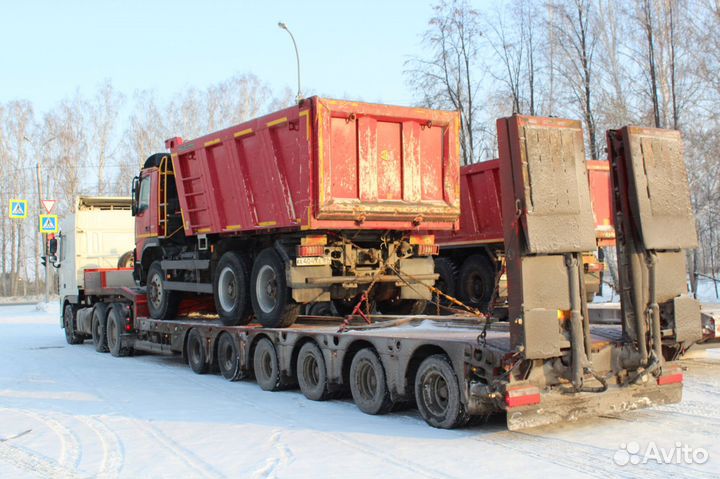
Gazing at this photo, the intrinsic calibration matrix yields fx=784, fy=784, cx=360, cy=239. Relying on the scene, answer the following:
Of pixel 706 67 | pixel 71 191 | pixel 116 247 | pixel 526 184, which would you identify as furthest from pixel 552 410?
pixel 71 191

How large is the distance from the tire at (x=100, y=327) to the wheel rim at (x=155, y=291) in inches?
104

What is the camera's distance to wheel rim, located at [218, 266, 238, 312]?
11.8 meters

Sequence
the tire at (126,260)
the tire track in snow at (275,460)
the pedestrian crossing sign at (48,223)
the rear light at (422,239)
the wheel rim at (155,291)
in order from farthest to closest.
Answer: the pedestrian crossing sign at (48,223) < the tire at (126,260) < the wheel rim at (155,291) < the rear light at (422,239) < the tire track in snow at (275,460)

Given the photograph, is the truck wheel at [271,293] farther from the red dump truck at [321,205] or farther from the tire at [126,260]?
the tire at [126,260]

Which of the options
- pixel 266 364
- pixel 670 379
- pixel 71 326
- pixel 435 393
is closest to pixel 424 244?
pixel 266 364

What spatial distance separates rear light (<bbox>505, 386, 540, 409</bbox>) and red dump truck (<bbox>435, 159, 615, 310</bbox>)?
25.6 feet

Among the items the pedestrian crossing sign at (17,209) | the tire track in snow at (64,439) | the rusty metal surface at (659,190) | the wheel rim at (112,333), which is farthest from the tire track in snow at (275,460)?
the pedestrian crossing sign at (17,209)

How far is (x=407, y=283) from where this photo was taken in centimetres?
1103

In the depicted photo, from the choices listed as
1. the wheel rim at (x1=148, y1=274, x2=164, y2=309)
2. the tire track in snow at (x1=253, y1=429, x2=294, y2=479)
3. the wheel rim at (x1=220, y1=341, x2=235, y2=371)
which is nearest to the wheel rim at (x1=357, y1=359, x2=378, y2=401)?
the tire track in snow at (x1=253, y1=429, x2=294, y2=479)

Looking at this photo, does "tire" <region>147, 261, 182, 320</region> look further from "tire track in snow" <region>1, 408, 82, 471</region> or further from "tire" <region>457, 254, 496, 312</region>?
"tire" <region>457, 254, 496, 312</region>

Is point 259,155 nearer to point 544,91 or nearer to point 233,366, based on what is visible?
point 233,366

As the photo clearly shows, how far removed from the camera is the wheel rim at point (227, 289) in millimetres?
11789

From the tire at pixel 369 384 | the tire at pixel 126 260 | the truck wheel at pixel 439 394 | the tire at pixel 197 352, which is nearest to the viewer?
the truck wheel at pixel 439 394

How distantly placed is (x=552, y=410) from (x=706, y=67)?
805 inches
